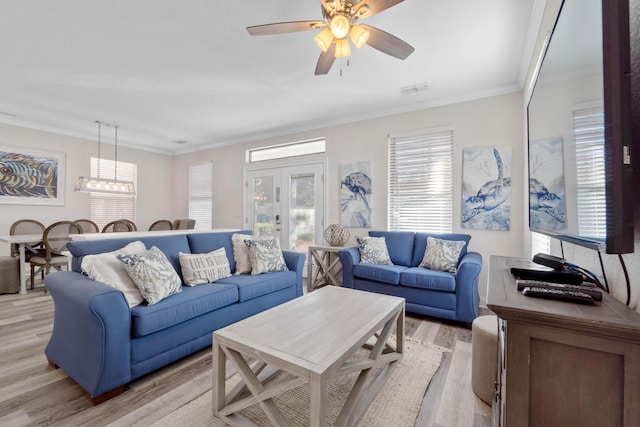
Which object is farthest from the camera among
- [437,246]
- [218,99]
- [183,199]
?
[183,199]

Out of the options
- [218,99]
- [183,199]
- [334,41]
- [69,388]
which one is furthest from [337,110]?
[183,199]

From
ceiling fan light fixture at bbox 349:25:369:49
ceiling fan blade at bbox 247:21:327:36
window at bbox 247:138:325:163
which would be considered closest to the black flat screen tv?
ceiling fan light fixture at bbox 349:25:369:49

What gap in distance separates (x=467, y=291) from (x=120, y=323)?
113 inches

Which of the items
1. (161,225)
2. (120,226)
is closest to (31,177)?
(120,226)

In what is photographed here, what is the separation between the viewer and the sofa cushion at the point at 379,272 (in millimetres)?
3107

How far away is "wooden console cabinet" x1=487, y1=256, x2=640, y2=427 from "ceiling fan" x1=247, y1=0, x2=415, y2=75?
5.77ft

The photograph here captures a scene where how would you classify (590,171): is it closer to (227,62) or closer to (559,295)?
(559,295)

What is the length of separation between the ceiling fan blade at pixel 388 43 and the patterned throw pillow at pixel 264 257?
2187 millimetres

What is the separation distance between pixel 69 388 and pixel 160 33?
276cm

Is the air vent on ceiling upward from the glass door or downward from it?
upward

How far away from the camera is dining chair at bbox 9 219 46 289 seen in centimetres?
393

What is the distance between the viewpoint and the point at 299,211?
4.92 m

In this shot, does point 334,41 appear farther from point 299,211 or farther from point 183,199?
point 183,199

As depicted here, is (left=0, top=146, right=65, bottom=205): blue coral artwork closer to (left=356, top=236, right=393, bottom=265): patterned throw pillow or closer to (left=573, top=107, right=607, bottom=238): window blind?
(left=356, top=236, right=393, bottom=265): patterned throw pillow
